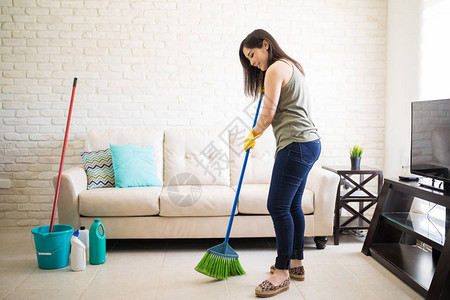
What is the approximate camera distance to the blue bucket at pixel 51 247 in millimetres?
2506

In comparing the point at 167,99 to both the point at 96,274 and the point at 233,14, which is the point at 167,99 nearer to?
the point at 233,14

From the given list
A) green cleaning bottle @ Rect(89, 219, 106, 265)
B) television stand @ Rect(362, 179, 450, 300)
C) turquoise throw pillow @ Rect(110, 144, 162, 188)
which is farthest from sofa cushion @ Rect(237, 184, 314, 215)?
green cleaning bottle @ Rect(89, 219, 106, 265)

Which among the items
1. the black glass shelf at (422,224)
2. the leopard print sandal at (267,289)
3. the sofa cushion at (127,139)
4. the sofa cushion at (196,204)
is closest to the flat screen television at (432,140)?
the black glass shelf at (422,224)

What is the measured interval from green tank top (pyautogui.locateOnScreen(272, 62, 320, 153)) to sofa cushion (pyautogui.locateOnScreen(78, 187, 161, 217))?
1144 mm

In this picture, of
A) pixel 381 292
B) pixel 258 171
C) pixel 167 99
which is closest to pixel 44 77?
pixel 167 99

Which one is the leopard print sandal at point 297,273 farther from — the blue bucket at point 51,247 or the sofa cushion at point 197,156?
the blue bucket at point 51,247

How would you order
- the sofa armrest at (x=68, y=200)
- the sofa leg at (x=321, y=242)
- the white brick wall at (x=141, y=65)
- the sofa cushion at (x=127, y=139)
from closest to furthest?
1. the sofa armrest at (x=68, y=200)
2. the sofa leg at (x=321, y=242)
3. the sofa cushion at (x=127, y=139)
4. the white brick wall at (x=141, y=65)

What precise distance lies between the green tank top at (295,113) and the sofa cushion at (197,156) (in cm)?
129

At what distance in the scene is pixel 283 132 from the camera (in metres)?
2.16

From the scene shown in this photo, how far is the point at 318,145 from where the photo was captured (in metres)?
2.18

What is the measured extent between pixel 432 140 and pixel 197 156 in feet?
5.83

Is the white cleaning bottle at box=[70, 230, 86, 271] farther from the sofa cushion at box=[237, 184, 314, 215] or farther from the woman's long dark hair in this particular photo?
the woman's long dark hair

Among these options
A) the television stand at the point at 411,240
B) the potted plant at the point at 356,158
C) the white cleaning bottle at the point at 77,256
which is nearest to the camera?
the television stand at the point at 411,240

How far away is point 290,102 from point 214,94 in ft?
5.39
